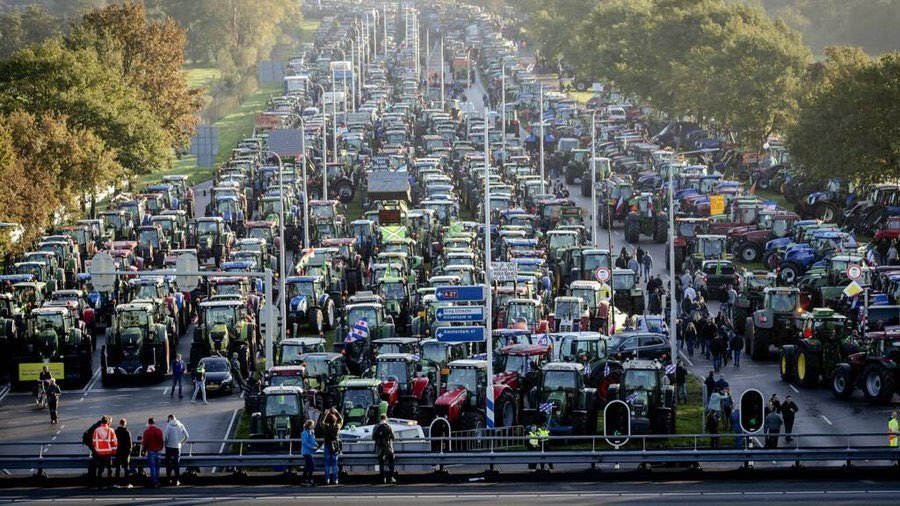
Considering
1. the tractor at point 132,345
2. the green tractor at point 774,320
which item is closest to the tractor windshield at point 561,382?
the green tractor at point 774,320

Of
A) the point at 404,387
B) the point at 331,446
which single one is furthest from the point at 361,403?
the point at 331,446

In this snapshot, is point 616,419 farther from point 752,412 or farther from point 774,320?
point 774,320

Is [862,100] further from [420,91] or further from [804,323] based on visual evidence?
[420,91]

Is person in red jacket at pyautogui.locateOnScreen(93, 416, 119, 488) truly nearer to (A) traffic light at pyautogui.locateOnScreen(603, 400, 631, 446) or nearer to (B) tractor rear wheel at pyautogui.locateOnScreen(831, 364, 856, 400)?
(A) traffic light at pyautogui.locateOnScreen(603, 400, 631, 446)

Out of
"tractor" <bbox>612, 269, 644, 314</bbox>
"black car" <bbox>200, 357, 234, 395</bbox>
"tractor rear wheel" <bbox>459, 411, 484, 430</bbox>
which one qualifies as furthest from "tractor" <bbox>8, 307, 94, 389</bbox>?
"tractor" <bbox>612, 269, 644, 314</bbox>

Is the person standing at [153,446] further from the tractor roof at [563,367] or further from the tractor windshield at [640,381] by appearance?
the tractor windshield at [640,381]

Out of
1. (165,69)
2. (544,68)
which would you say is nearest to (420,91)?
(544,68)

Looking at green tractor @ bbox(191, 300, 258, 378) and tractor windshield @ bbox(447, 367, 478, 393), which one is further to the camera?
green tractor @ bbox(191, 300, 258, 378)
